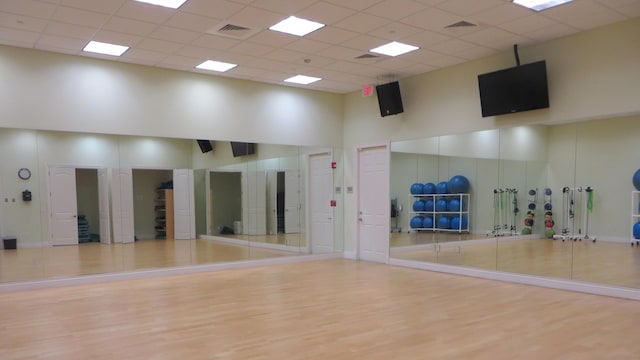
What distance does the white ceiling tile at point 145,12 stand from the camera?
5.20 metres

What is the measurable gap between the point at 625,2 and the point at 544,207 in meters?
3.03

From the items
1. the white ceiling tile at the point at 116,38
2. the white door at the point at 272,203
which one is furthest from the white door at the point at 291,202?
the white ceiling tile at the point at 116,38

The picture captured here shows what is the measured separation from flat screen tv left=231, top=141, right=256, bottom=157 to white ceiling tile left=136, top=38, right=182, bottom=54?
2.25m

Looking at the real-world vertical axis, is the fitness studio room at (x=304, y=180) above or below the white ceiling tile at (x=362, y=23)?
below

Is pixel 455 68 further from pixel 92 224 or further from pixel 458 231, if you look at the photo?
pixel 92 224

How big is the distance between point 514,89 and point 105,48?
626cm

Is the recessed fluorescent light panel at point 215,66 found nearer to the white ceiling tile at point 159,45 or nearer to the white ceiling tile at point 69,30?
the white ceiling tile at point 159,45

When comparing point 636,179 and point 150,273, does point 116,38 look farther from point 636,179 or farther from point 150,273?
Result: point 636,179

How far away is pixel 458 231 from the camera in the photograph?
7938mm

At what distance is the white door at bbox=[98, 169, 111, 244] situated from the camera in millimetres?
7234

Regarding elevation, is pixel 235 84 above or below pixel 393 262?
above

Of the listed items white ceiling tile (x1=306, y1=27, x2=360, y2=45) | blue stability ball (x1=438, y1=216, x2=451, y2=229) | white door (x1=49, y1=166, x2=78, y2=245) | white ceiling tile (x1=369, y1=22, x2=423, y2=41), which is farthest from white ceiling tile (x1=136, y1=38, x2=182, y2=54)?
blue stability ball (x1=438, y1=216, x2=451, y2=229)

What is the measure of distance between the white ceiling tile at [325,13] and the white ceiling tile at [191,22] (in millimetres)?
1171

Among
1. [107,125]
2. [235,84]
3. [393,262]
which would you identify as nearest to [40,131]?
[107,125]
